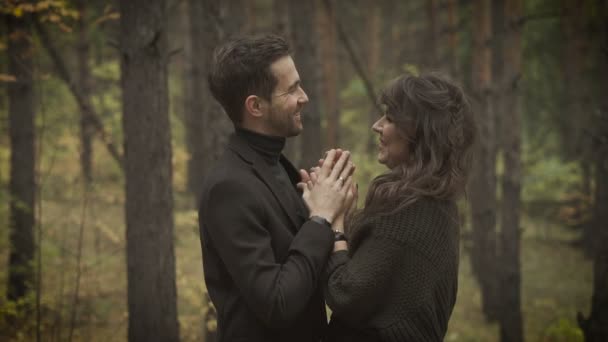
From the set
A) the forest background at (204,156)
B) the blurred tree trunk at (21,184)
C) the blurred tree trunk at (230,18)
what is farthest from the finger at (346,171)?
the blurred tree trunk at (21,184)

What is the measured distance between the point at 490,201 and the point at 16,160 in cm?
831

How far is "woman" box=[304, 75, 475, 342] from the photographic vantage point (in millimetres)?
2500

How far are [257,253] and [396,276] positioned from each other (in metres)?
0.67

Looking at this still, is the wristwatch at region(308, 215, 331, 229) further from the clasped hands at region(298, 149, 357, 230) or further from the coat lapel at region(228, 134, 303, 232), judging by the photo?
the coat lapel at region(228, 134, 303, 232)

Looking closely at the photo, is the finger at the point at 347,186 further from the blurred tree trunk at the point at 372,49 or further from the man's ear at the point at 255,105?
the blurred tree trunk at the point at 372,49

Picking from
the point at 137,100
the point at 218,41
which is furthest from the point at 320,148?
the point at 137,100

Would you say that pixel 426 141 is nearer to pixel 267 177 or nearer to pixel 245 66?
pixel 267 177

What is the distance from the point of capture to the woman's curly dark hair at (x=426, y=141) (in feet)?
8.54

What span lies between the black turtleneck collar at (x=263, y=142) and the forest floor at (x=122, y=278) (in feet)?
9.52

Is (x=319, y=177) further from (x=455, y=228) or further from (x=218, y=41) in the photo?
Answer: (x=218, y=41)

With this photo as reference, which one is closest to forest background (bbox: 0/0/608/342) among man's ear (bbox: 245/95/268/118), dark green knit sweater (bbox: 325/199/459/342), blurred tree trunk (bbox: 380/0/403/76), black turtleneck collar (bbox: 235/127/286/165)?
blurred tree trunk (bbox: 380/0/403/76)

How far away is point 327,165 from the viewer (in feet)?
9.07

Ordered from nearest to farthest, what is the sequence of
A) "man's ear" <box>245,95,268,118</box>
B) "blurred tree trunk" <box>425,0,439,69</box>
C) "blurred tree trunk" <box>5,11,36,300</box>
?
"man's ear" <box>245,95,268,118</box>, "blurred tree trunk" <box>5,11,36,300</box>, "blurred tree trunk" <box>425,0,439,69</box>

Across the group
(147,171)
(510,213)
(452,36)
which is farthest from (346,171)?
(452,36)
